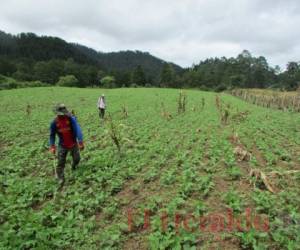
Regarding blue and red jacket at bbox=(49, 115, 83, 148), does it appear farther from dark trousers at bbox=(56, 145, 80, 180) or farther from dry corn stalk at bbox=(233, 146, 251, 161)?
dry corn stalk at bbox=(233, 146, 251, 161)

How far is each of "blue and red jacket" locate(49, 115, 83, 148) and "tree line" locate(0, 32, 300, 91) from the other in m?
63.1

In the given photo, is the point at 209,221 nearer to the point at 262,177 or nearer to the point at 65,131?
the point at 262,177

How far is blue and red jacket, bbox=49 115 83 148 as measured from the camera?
732 centimetres

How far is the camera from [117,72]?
88.5 m

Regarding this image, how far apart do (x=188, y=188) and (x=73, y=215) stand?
2519 millimetres

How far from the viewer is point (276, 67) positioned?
381 ft

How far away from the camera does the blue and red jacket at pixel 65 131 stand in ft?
24.0

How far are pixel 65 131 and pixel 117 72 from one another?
3280 inches

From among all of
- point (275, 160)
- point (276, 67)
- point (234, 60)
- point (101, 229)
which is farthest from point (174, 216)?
point (276, 67)

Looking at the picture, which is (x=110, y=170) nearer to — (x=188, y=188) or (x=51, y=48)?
(x=188, y=188)

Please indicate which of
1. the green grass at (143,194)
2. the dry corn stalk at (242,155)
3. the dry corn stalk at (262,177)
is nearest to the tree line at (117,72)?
the green grass at (143,194)

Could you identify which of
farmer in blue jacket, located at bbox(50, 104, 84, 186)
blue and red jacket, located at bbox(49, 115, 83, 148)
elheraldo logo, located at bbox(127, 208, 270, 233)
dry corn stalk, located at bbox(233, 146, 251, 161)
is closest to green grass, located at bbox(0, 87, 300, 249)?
elheraldo logo, located at bbox(127, 208, 270, 233)

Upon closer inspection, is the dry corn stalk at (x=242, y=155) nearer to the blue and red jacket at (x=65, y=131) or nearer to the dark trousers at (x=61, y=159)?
the blue and red jacket at (x=65, y=131)

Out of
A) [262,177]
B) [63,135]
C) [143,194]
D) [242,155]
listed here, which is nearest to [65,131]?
[63,135]
